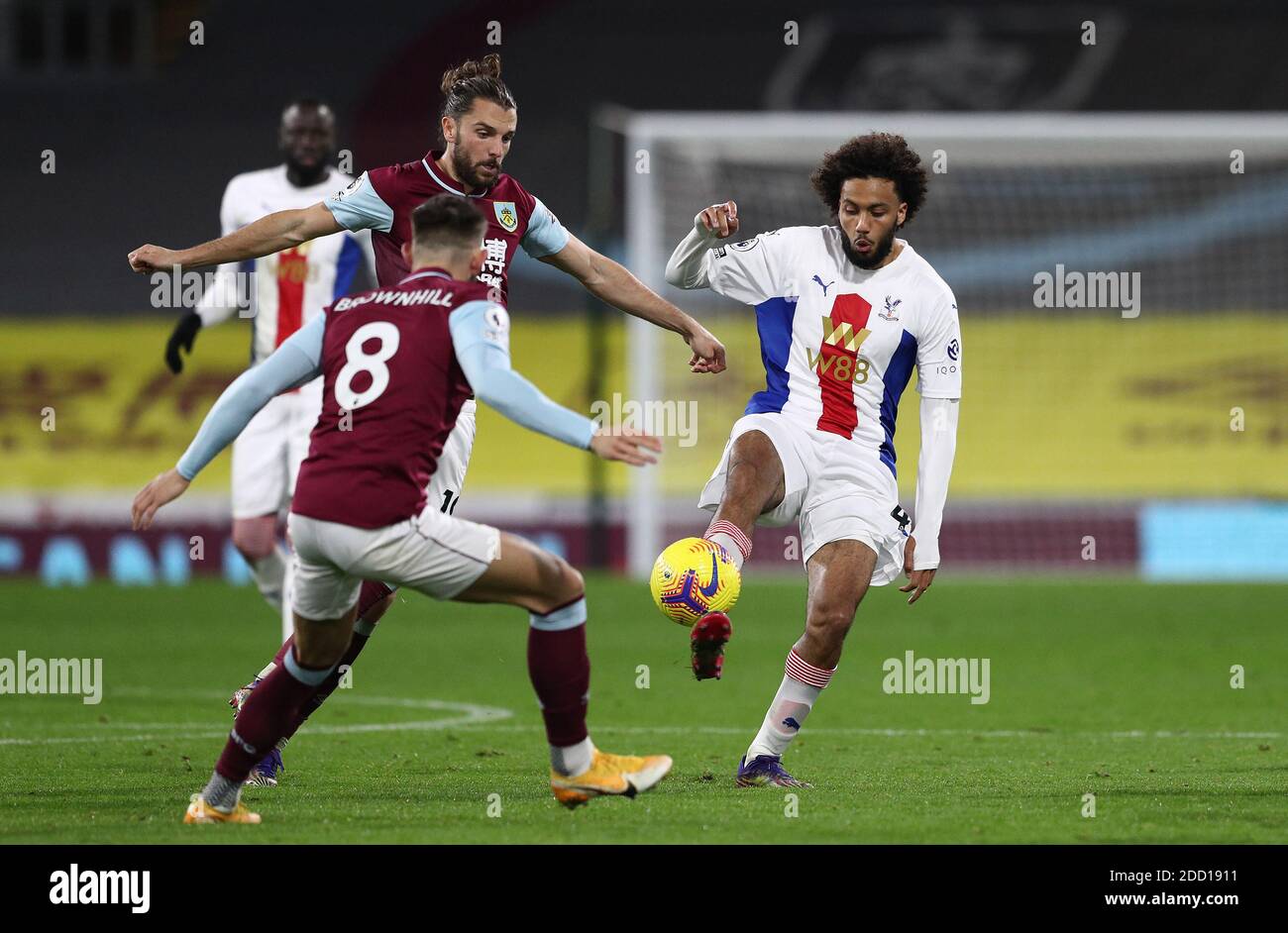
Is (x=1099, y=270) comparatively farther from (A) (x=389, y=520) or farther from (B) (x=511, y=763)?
(A) (x=389, y=520)

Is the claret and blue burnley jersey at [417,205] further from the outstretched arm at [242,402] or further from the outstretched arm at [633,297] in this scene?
the outstretched arm at [242,402]

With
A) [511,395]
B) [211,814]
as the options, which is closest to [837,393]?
[511,395]

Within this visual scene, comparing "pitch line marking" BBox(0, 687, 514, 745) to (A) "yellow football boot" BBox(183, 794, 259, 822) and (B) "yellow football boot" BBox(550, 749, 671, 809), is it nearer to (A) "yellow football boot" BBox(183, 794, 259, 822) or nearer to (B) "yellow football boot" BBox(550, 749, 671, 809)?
(A) "yellow football boot" BBox(183, 794, 259, 822)

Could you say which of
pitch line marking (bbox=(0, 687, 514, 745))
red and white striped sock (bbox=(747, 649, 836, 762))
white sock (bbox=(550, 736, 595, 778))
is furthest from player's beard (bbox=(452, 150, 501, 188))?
pitch line marking (bbox=(0, 687, 514, 745))

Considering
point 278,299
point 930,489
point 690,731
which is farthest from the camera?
point 278,299

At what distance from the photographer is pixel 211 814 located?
19.1 ft

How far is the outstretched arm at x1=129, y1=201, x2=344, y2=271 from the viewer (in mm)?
Answer: 6770

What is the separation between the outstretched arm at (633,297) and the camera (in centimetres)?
697

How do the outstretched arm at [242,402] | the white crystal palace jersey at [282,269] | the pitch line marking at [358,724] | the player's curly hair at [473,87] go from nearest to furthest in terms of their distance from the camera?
the outstretched arm at [242,402], the player's curly hair at [473,87], the pitch line marking at [358,724], the white crystal palace jersey at [282,269]

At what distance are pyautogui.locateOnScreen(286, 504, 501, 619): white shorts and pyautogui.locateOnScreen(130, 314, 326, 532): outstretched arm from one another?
1.18 ft

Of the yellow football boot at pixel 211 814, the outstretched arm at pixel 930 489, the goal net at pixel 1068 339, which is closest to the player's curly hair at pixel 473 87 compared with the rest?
the outstretched arm at pixel 930 489

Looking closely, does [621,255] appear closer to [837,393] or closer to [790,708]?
Answer: [837,393]

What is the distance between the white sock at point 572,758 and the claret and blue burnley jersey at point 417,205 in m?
1.95

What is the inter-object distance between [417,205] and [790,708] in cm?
229
